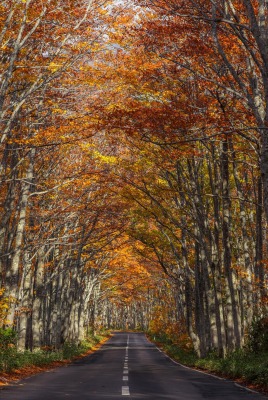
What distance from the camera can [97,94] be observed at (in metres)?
18.7

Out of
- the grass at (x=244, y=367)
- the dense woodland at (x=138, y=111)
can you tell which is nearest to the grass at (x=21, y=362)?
the dense woodland at (x=138, y=111)

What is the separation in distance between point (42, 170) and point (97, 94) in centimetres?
594

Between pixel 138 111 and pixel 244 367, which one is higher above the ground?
pixel 138 111

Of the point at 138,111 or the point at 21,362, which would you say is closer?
the point at 138,111

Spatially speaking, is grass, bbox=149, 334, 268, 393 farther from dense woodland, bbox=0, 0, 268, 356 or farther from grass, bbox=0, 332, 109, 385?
grass, bbox=0, 332, 109, 385

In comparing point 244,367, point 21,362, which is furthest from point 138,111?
point 21,362

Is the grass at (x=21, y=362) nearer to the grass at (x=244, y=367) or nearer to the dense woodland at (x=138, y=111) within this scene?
the dense woodland at (x=138, y=111)

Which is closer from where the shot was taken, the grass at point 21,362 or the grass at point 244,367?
the grass at point 244,367

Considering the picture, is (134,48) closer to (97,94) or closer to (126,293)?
(97,94)

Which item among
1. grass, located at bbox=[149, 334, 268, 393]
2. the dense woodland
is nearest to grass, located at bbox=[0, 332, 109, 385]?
the dense woodland

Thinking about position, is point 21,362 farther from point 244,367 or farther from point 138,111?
point 138,111

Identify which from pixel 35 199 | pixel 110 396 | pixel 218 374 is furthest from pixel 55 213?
pixel 110 396

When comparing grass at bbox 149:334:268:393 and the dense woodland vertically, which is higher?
the dense woodland

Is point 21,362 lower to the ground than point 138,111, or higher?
lower
